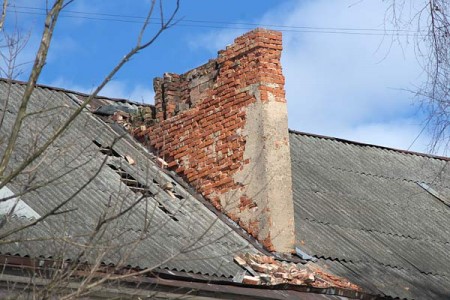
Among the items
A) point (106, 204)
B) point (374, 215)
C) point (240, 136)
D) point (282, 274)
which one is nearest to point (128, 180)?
point (240, 136)

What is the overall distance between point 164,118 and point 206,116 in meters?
0.89

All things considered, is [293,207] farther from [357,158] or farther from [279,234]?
[357,158]

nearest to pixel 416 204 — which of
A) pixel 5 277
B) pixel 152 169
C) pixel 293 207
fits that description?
pixel 293 207

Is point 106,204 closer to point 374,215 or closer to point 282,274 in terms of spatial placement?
point 282,274

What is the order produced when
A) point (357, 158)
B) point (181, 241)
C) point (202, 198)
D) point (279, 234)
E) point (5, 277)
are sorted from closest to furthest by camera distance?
point (5, 277) → point (181, 241) → point (279, 234) → point (202, 198) → point (357, 158)

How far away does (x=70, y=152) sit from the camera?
39.4 feet

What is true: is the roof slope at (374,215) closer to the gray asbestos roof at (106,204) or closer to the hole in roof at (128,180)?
the gray asbestos roof at (106,204)

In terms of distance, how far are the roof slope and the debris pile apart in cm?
31

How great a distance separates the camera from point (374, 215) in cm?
1376

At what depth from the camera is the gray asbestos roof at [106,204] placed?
358 inches

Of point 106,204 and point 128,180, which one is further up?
point 128,180

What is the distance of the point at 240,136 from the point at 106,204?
3.29m

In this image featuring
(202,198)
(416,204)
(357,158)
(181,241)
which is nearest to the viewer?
(181,241)

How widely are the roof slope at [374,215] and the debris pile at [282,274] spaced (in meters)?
0.31
